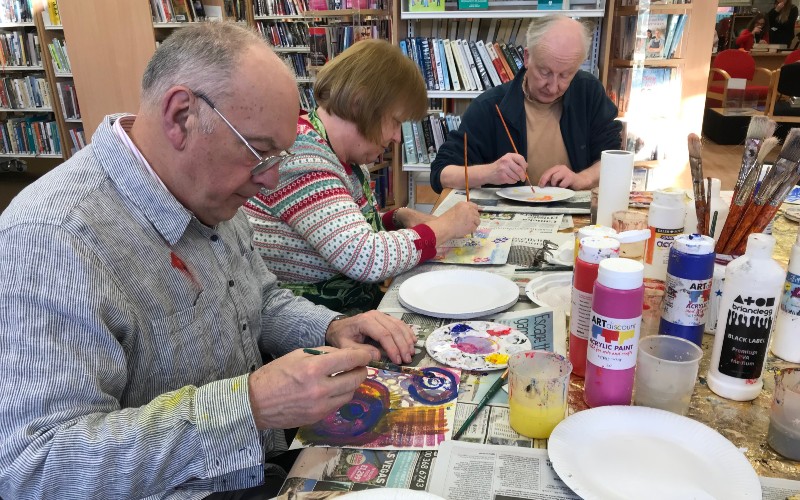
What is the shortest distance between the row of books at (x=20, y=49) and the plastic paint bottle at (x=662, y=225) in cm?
569

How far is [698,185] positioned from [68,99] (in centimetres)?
552

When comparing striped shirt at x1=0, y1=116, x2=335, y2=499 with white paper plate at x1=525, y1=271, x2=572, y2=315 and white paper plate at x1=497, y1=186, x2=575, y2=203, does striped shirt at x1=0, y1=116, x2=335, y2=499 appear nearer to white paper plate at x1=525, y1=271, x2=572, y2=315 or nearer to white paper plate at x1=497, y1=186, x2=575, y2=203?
white paper plate at x1=525, y1=271, x2=572, y2=315

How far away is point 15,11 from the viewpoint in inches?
197

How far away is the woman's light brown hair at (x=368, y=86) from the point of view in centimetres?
145

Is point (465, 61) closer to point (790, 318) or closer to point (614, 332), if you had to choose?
point (790, 318)

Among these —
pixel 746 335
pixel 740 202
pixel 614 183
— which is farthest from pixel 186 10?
pixel 746 335

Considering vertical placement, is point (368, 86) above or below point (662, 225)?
above

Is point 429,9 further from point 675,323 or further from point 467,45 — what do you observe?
point 675,323

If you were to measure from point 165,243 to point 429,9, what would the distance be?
2818mm

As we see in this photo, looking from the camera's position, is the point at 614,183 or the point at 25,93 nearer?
the point at 614,183

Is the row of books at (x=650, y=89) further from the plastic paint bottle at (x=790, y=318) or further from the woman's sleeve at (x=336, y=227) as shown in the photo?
the plastic paint bottle at (x=790, y=318)

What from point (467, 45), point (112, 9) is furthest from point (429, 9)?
point (112, 9)

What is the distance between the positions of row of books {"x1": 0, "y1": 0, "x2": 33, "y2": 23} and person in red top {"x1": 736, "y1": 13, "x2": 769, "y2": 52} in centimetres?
926

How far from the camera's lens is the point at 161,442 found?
75cm
